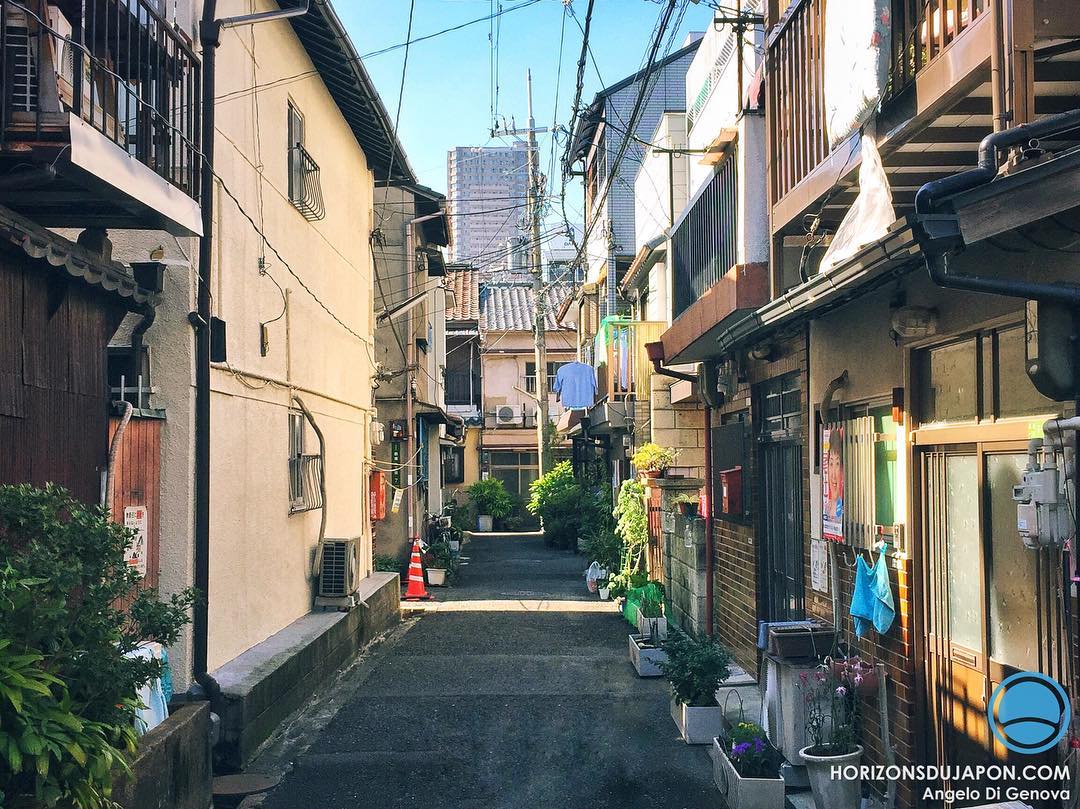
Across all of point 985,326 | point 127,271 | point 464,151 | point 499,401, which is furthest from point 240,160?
point 464,151

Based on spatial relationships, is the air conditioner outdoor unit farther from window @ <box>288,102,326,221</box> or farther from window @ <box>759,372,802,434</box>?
window @ <box>759,372,802,434</box>

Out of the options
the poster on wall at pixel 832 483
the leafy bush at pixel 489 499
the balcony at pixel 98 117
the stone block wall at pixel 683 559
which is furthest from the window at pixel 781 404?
the leafy bush at pixel 489 499

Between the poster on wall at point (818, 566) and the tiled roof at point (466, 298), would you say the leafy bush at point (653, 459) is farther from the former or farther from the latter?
the tiled roof at point (466, 298)

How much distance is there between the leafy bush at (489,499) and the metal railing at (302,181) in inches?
978

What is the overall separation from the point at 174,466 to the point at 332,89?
7.30 m

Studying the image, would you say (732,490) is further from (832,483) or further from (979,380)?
(979,380)

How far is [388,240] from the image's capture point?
20.9 m

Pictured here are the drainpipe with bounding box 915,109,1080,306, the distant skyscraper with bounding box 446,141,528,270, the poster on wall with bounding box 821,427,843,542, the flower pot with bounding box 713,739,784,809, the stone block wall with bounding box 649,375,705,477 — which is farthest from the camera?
the distant skyscraper with bounding box 446,141,528,270

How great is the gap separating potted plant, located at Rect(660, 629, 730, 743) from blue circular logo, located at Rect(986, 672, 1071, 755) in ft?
11.4

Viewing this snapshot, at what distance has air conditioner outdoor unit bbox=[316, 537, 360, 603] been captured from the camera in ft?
40.1

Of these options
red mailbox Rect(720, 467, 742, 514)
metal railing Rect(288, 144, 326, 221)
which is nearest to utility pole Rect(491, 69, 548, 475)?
metal railing Rect(288, 144, 326, 221)

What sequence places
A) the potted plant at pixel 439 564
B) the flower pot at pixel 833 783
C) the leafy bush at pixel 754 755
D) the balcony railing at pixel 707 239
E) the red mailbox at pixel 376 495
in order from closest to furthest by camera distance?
the flower pot at pixel 833 783 < the leafy bush at pixel 754 755 < the balcony railing at pixel 707 239 < the red mailbox at pixel 376 495 < the potted plant at pixel 439 564

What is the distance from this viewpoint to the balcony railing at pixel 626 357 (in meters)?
18.1

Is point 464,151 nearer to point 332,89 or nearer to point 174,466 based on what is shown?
point 332,89
